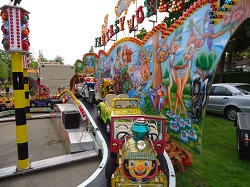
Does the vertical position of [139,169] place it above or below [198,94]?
below

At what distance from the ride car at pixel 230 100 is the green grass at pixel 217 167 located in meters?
1.72

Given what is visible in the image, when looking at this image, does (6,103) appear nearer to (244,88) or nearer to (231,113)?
(231,113)

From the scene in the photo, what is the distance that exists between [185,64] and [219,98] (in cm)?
459

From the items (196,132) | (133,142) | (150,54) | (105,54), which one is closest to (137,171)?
(133,142)

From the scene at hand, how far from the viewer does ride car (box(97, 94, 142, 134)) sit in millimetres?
7781

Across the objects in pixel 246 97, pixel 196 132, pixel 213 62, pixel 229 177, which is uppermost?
pixel 213 62

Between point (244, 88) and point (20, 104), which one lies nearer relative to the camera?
point (20, 104)

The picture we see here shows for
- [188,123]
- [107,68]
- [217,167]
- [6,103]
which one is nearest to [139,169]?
[217,167]

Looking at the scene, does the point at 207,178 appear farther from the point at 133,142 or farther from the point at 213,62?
the point at 213,62

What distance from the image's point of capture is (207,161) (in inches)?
270

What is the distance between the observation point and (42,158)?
7496 mm

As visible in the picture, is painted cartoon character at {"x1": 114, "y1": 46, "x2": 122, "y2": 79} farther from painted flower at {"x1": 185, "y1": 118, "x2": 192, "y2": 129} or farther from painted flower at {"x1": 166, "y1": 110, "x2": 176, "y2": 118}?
painted flower at {"x1": 185, "y1": 118, "x2": 192, "y2": 129}

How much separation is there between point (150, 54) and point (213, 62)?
4695 millimetres

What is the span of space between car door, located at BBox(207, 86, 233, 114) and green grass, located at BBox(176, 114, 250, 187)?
2.20 meters
